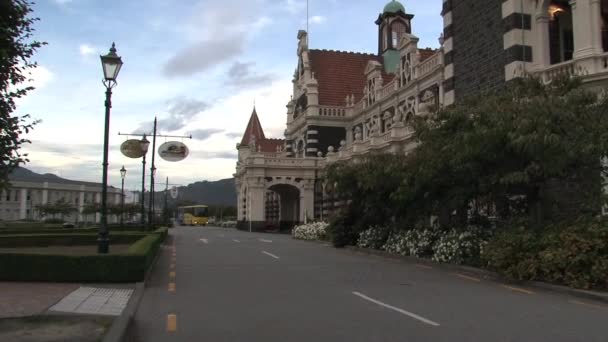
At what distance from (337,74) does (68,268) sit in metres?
42.6

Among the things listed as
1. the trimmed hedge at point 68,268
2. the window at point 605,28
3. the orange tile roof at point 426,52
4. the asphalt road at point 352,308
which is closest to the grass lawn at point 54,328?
the asphalt road at point 352,308

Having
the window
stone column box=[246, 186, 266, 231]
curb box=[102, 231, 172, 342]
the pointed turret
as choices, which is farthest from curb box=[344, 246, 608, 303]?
the pointed turret

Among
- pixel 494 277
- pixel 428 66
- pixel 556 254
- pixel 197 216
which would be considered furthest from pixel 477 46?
pixel 197 216

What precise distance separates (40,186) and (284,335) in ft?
390

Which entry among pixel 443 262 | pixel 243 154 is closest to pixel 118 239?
pixel 443 262

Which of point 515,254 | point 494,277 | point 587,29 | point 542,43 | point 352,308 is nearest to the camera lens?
point 352,308

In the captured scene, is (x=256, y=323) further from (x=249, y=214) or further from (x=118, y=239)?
(x=249, y=214)

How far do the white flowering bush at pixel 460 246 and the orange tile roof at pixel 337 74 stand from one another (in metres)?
33.7

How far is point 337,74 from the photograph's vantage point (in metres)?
52.8

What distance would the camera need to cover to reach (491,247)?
14.5 meters

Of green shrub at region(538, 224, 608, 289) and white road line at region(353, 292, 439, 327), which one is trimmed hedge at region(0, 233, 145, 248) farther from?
green shrub at region(538, 224, 608, 289)

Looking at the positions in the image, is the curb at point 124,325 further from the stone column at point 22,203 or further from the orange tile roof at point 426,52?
the stone column at point 22,203

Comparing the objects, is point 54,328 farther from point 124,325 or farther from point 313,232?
point 313,232

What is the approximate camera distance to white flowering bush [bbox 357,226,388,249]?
23250 millimetres
